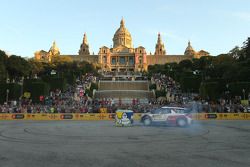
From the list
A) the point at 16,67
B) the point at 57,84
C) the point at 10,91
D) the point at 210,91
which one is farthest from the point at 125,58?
the point at 10,91

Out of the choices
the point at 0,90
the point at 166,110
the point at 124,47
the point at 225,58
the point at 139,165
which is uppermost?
the point at 124,47

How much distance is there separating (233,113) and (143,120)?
1460 cm

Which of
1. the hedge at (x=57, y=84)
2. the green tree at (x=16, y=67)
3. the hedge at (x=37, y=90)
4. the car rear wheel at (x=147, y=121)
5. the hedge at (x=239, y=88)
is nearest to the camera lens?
the car rear wheel at (x=147, y=121)

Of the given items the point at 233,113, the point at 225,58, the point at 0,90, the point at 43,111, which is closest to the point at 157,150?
the point at 233,113

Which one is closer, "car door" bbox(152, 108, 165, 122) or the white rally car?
the white rally car

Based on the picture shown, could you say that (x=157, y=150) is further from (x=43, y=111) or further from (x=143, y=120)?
(x=43, y=111)

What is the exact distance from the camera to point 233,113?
1428 inches

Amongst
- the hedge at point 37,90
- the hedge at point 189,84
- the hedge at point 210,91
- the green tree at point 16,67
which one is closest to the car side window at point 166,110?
the hedge at point 210,91

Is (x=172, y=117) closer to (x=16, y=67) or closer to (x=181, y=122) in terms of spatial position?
(x=181, y=122)

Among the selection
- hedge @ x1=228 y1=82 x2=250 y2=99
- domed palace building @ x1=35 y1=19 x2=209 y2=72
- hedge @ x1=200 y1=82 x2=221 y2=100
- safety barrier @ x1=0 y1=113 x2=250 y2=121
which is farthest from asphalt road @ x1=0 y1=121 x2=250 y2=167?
domed palace building @ x1=35 y1=19 x2=209 y2=72

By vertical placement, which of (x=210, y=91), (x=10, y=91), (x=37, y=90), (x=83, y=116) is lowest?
(x=83, y=116)

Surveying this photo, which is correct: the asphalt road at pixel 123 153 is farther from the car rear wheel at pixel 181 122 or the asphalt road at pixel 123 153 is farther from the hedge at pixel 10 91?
the hedge at pixel 10 91

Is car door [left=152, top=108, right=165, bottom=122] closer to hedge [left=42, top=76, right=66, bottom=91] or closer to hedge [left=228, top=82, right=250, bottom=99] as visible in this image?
hedge [left=228, top=82, right=250, bottom=99]

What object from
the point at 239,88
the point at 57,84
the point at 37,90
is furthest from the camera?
the point at 57,84
